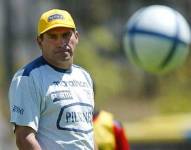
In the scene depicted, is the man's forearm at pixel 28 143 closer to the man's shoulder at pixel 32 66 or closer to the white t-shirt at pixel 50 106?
the white t-shirt at pixel 50 106

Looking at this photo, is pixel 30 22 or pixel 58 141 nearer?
pixel 58 141

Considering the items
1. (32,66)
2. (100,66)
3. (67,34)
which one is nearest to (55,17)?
(67,34)

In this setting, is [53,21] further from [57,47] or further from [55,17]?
[57,47]

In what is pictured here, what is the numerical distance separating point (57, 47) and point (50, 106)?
429mm

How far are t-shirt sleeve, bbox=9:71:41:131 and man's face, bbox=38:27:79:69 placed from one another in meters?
0.28

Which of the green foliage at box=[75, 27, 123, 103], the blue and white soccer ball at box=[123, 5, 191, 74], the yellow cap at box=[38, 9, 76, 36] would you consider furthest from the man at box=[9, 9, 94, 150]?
the green foliage at box=[75, 27, 123, 103]

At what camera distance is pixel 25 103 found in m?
7.21

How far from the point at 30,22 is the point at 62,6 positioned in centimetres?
267

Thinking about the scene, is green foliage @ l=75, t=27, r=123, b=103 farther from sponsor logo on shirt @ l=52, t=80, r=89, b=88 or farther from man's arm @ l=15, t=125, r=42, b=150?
man's arm @ l=15, t=125, r=42, b=150

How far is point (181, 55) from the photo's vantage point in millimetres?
10516

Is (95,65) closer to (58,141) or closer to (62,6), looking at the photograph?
(62,6)

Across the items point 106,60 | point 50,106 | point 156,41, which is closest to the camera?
point 50,106

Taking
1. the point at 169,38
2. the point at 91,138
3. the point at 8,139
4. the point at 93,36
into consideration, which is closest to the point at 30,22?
the point at 93,36

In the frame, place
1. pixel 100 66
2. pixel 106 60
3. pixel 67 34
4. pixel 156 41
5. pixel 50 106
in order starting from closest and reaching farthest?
1. pixel 50 106
2. pixel 67 34
3. pixel 156 41
4. pixel 100 66
5. pixel 106 60
